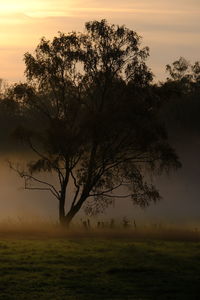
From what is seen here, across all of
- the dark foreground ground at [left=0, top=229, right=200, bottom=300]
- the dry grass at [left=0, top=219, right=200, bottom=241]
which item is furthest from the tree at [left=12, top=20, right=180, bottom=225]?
the dark foreground ground at [left=0, top=229, right=200, bottom=300]

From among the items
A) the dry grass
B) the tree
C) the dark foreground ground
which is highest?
the tree

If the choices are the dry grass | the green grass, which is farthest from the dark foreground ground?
the dry grass

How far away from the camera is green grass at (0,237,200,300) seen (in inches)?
861

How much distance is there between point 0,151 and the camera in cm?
10638

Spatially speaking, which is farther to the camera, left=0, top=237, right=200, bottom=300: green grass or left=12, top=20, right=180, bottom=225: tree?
left=12, top=20, right=180, bottom=225: tree

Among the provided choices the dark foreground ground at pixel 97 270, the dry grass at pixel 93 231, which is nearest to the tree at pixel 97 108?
the dry grass at pixel 93 231

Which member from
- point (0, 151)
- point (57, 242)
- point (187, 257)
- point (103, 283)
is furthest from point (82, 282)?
point (0, 151)

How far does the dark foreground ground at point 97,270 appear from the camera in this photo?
2187cm

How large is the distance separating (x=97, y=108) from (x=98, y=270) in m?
23.3

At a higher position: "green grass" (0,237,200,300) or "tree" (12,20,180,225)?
"tree" (12,20,180,225)

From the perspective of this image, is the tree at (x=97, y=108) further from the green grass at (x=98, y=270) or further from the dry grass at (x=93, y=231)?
the green grass at (x=98, y=270)

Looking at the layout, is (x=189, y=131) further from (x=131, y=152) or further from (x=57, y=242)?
(x=57, y=242)

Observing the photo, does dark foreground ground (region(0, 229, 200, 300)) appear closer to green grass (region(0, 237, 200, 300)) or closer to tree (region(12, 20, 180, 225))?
green grass (region(0, 237, 200, 300))

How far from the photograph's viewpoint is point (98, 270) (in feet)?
85.6
